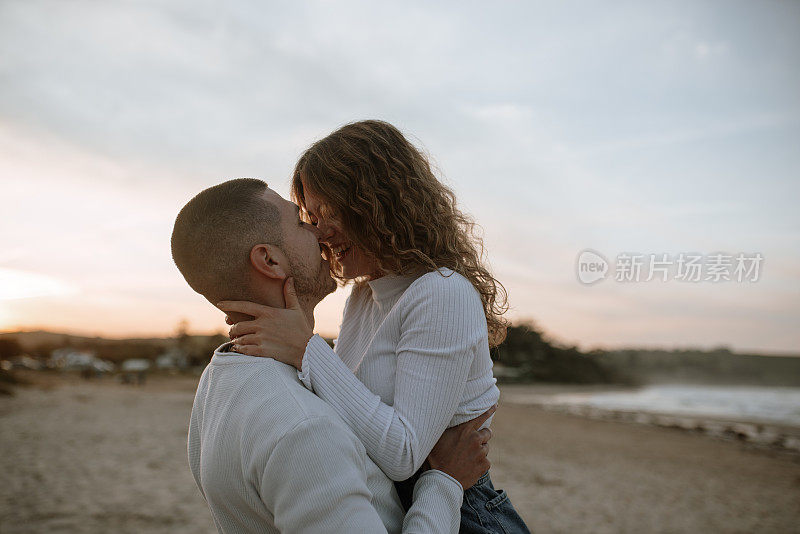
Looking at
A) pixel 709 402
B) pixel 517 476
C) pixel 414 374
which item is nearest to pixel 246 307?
pixel 414 374

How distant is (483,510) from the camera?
1904 mm

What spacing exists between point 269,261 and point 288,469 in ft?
2.03

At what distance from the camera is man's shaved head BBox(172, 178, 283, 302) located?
1.67 meters

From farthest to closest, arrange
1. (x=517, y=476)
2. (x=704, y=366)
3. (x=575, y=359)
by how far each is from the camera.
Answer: (x=704, y=366) < (x=575, y=359) < (x=517, y=476)

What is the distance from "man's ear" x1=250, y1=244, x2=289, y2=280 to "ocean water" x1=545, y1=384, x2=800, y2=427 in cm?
2634

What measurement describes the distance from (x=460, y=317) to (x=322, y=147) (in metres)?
0.81

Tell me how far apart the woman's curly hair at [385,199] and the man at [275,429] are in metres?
0.18

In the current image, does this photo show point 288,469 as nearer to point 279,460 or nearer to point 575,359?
point 279,460

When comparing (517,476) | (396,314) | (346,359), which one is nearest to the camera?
(396,314)

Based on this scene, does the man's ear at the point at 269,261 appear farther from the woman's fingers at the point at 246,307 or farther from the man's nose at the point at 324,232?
the man's nose at the point at 324,232

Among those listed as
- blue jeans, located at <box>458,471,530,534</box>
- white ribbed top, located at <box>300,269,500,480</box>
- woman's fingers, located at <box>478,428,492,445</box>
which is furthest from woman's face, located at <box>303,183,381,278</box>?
blue jeans, located at <box>458,471,530,534</box>

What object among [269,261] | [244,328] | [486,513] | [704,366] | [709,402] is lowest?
[709,402]

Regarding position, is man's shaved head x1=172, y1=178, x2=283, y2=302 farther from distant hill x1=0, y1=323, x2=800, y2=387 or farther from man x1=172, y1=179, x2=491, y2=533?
distant hill x1=0, y1=323, x2=800, y2=387

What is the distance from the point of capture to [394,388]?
5.70ft
